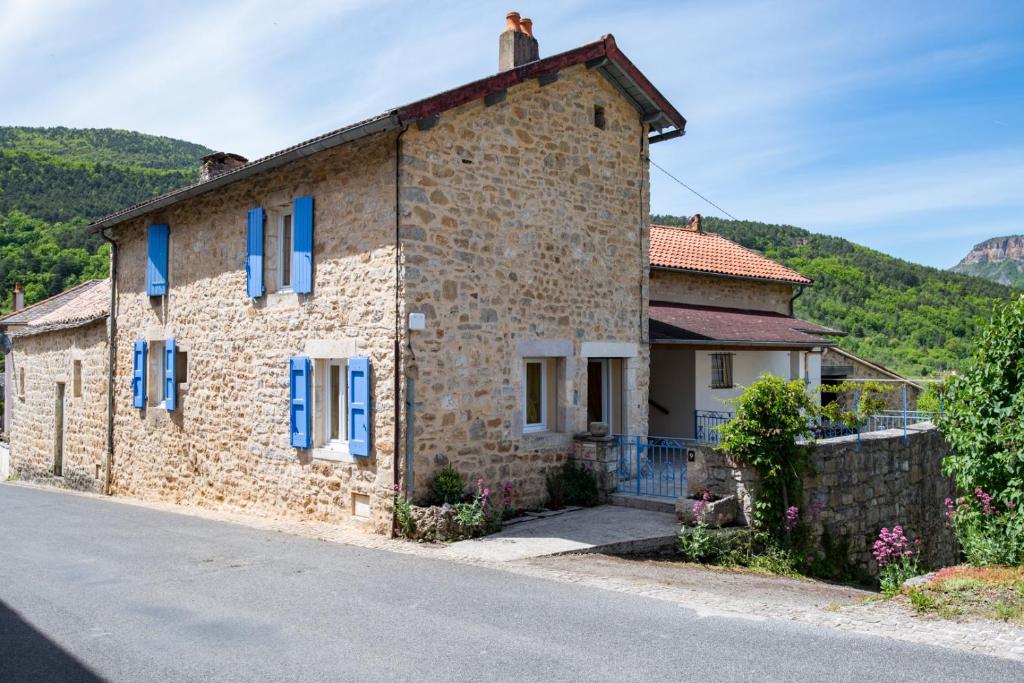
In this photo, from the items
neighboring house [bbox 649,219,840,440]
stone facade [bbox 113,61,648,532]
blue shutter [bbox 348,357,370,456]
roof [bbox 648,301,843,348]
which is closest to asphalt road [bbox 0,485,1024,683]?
blue shutter [bbox 348,357,370,456]

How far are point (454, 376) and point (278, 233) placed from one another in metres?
3.78

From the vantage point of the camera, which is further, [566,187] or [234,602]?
[566,187]

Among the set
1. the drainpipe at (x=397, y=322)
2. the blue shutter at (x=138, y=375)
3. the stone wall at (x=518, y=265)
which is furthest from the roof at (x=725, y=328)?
the blue shutter at (x=138, y=375)

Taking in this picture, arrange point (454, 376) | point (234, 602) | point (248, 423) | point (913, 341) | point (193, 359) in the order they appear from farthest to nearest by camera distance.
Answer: point (913, 341) → point (193, 359) → point (248, 423) → point (454, 376) → point (234, 602)

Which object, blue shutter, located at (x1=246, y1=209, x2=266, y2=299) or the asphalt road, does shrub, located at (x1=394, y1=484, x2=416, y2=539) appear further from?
blue shutter, located at (x1=246, y1=209, x2=266, y2=299)

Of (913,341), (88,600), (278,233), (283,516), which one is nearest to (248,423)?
(283,516)

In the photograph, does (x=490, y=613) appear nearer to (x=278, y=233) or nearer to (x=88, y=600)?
(x=88, y=600)

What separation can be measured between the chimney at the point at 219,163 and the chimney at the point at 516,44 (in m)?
5.46

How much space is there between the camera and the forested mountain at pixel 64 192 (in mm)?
38938

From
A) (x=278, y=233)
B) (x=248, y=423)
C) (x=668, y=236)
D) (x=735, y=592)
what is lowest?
(x=735, y=592)

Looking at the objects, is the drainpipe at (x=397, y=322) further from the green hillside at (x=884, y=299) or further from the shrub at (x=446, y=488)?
the green hillside at (x=884, y=299)

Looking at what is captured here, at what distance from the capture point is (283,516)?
11.1 m

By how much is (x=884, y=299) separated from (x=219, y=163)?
36.4 metres

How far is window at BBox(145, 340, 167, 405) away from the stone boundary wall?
9.63 metres
